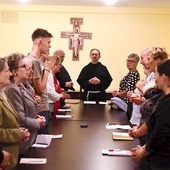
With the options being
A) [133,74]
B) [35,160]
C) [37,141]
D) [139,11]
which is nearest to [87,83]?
[133,74]

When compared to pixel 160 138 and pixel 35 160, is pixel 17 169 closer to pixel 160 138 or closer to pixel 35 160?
pixel 35 160

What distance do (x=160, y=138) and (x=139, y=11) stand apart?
5380 millimetres

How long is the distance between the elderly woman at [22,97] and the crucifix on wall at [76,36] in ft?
14.6

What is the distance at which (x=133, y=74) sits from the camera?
4.57 meters

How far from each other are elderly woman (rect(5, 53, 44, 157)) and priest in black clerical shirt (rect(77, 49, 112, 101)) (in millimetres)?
2863

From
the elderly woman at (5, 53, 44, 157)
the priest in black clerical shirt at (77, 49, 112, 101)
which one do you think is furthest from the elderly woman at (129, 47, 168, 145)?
the priest in black clerical shirt at (77, 49, 112, 101)

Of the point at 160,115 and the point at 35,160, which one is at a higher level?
the point at 160,115

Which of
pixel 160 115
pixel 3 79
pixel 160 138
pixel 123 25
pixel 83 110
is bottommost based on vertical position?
pixel 83 110

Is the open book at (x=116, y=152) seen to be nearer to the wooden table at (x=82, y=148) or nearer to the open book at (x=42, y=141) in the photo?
the wooden table at (x=82, y=148)

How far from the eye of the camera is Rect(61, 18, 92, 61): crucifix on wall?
6715mm

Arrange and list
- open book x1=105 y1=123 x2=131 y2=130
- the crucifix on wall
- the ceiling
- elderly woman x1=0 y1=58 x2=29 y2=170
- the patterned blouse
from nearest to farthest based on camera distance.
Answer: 1. elderly woman x1=0 y1=58 x2=29 y2=170
2. open book x1=105 y1=123 x2=131 y2=130
3. the patterned blouse
4. the ceiling
5. the crucifix on wall

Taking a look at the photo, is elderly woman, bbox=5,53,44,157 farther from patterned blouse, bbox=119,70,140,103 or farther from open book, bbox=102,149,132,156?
patterned blouse, bbox=119,70,140,103

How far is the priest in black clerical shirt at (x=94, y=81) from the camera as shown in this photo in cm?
523

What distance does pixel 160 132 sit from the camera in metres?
1.68
